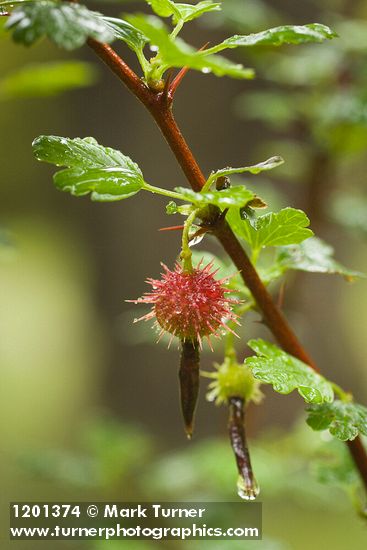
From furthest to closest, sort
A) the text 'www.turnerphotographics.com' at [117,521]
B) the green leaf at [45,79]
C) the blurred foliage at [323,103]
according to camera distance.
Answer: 1. the blurred foliage at [323,103]
2. the text 'www.turnerphotographics.com' at [117,521]
3. the green leaf at [45,79]

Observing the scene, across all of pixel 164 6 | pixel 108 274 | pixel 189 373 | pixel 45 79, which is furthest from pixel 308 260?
pixel 108 274

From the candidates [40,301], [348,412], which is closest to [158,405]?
[40,301]

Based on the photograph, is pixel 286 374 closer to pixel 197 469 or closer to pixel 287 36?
pixel 287 36

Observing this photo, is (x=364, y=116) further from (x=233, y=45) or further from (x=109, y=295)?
(x=109, y=295)

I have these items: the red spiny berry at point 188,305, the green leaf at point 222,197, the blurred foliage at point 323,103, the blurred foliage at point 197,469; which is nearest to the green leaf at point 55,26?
the green leaf at point 222,197

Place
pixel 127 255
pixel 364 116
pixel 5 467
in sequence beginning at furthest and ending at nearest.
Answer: pixel 127 255 < pixel 5 467 < pixel 364 116

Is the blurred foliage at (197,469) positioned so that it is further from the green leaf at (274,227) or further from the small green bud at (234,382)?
the green leaf at (274,227)
